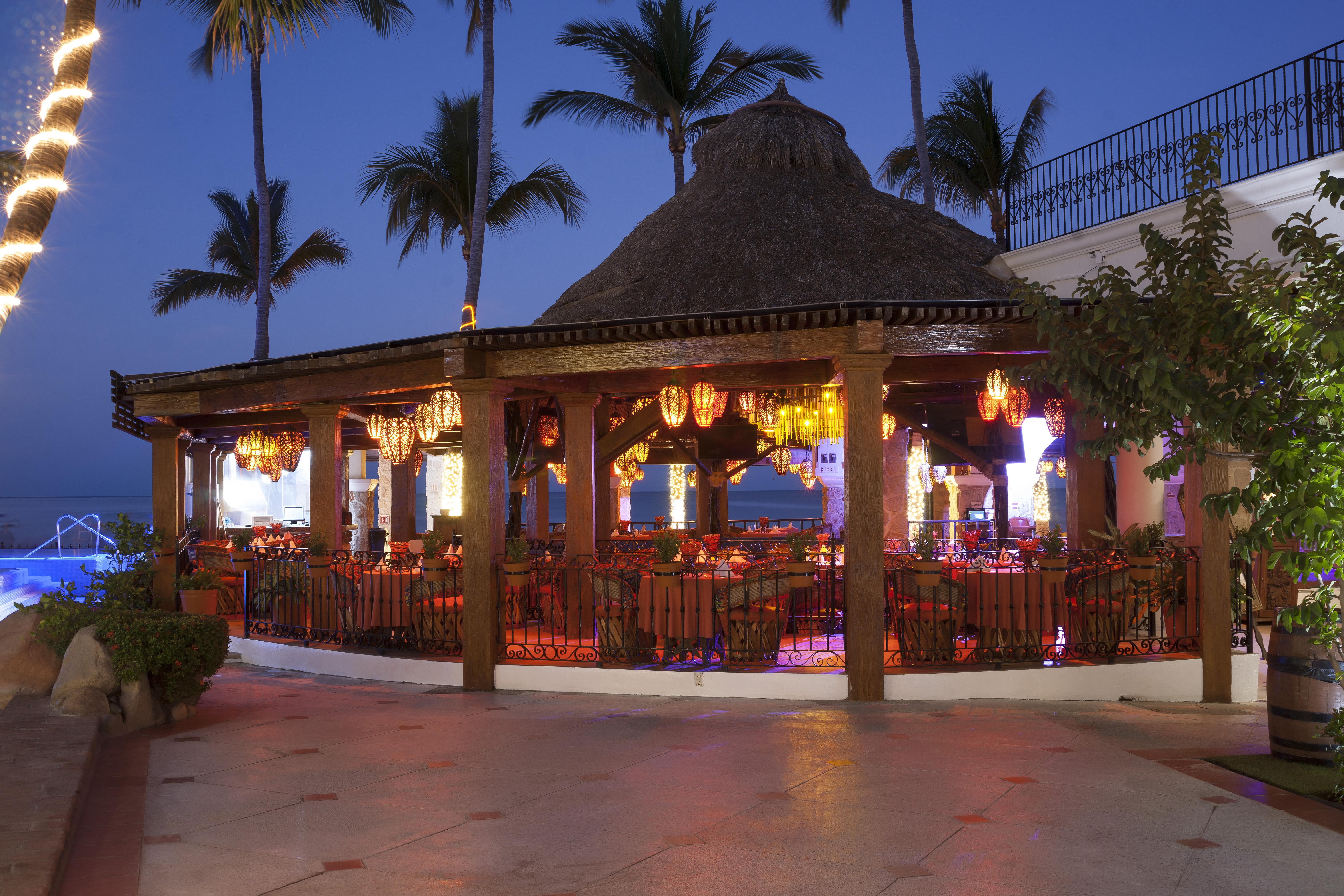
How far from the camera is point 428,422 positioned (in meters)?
11.1

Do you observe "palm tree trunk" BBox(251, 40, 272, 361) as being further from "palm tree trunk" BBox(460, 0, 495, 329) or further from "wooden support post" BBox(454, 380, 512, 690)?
"wooden support post" BBox(454, 380, 512, 690)

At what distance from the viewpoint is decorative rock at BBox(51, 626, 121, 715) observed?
7.08 m

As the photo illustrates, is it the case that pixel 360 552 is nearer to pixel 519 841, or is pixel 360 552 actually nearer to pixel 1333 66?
pixel 519 841

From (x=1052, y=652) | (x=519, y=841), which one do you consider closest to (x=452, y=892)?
(x=519, y=841)

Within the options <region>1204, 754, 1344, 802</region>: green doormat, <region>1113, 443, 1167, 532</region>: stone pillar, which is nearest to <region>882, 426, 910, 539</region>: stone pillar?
<region>1113, 443, 1167, 532</region>: stone pillar

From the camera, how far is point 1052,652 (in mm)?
8914

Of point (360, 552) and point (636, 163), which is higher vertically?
point (636, 163)

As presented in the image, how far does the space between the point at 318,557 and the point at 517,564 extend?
306 cm

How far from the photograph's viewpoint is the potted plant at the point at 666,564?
8852 millimetres

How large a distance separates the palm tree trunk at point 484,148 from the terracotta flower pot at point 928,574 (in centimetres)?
968

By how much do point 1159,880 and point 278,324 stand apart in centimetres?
9776

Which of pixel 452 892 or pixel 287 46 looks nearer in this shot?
pixel 452 892

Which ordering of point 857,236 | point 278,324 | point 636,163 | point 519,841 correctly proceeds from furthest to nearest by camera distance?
point 636,163
point 278,324
point 857,236
point 519,841

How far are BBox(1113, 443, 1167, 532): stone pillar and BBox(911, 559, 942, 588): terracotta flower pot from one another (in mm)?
4900
